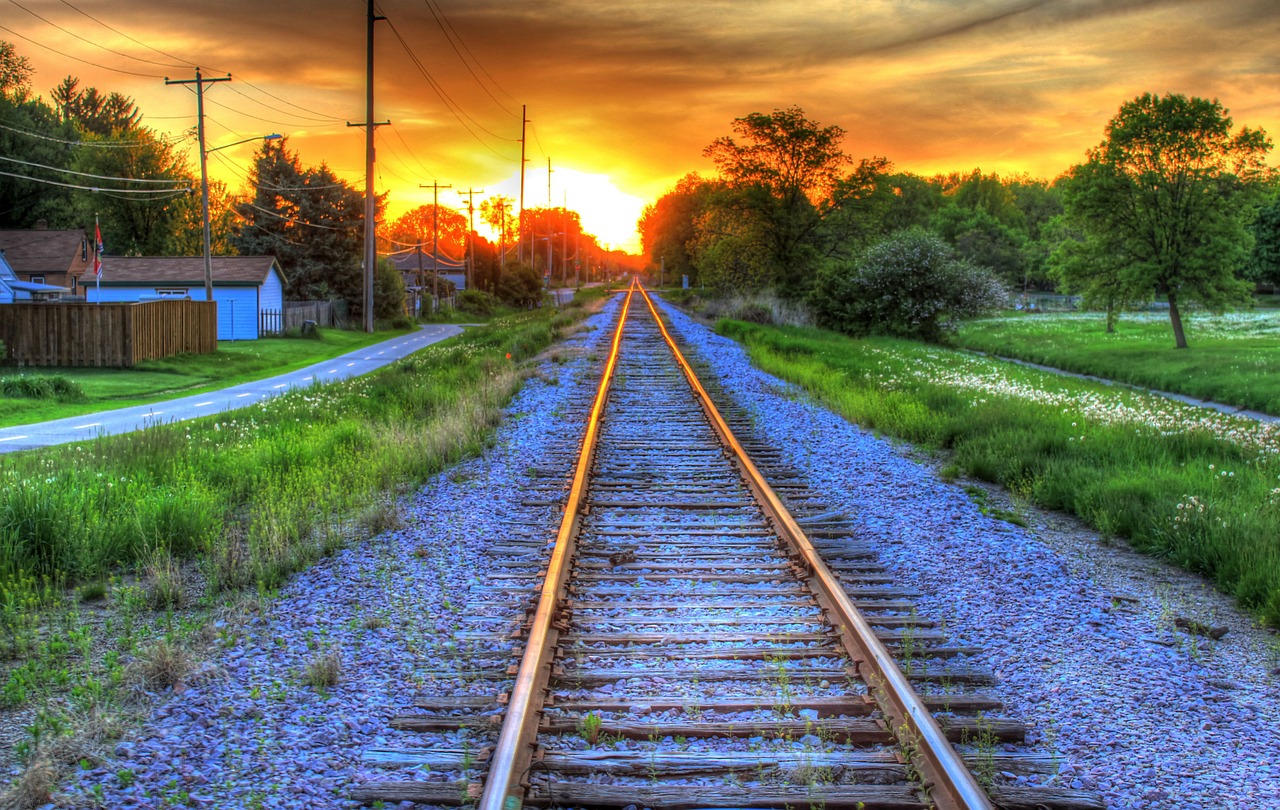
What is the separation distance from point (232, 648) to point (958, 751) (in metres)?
3.74

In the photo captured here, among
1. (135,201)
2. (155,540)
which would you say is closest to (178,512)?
(155,540)

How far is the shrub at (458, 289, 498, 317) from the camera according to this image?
67.4 meters

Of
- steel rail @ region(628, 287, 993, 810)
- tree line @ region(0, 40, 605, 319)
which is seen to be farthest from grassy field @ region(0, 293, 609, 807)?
tree line @ region(0, 40, 605, 319)

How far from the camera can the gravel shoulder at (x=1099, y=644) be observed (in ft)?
11.8

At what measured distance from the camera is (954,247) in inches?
1560

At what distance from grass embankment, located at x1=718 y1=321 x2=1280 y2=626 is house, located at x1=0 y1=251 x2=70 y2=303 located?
125ft

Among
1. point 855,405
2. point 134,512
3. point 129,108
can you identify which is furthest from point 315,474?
point 129,108

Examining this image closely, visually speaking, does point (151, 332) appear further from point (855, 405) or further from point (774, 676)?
point (774, 676)

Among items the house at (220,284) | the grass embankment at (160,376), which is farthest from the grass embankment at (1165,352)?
the house at (220,284)

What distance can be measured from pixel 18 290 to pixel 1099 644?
164ft

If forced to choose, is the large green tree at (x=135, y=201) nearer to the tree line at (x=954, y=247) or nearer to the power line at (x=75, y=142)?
the power line at (x=75, y=142)

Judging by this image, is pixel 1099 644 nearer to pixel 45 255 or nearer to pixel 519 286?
pixel 45 255

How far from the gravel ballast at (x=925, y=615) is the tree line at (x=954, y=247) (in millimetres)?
29264

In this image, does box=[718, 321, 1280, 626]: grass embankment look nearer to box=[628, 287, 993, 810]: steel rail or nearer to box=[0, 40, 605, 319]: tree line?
box=[628, 287, 993, 810]: steel rail
